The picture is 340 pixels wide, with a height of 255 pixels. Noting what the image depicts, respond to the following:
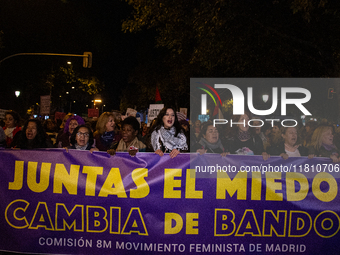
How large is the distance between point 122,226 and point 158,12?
25.6 ft

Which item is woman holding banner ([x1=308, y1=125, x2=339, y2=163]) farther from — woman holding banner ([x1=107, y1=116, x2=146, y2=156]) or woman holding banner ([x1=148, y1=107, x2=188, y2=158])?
woman holding banner ([x1=107, y1=116, x2=146, y2=156])

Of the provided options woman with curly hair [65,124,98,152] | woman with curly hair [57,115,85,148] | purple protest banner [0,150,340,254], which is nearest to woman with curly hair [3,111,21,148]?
woman with curly hair [57,115,85,148]

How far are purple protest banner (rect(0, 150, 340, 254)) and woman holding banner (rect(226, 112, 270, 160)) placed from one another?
1.20 m

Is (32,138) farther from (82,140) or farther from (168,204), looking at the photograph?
(168,204)

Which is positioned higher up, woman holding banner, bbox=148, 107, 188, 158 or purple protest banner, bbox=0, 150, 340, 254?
woman holding banner, bbox=148, 107, 188, 158

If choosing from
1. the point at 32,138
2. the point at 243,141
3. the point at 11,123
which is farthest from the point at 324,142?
the point at 11,123

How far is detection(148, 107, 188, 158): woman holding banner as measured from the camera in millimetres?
4578

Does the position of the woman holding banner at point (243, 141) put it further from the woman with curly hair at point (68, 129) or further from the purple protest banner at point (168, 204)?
the woman with curly hair at point (68, 129)

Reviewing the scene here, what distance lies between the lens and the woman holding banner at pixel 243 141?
5387mm

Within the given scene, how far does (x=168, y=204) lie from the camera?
405cm

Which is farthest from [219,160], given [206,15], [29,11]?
[29,11]

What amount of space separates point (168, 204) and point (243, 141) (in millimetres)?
2005

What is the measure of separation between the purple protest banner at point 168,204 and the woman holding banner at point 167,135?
16.7 inches

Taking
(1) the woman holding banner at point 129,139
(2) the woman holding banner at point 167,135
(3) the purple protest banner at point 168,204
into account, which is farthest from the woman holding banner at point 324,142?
(1) the woman holding banner at point 129,139
